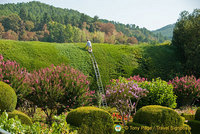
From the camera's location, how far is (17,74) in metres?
8.92

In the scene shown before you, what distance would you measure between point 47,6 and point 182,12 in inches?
4624

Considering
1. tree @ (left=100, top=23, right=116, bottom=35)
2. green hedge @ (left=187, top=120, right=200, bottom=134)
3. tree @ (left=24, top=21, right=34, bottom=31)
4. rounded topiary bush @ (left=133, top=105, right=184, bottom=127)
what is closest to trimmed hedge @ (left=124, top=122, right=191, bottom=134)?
rounded topiary bush @ (left=133, top=105, right=184, bottom=127)

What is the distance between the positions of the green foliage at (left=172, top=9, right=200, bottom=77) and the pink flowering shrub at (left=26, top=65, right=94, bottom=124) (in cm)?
1360

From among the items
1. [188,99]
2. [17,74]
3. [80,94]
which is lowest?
[188,99]

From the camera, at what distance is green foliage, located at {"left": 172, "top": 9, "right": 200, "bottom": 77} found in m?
20.1

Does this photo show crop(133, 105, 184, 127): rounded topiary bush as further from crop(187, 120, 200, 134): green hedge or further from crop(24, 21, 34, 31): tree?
crop(24, 21, 34, 31): tree

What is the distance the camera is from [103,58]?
2039 cm

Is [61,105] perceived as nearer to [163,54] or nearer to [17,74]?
[17,74]

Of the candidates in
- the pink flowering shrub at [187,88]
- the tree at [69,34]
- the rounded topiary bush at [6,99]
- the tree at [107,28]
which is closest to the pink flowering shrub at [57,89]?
the rounded topiary bush at [6,99]

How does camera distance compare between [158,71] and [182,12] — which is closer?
[158,71]

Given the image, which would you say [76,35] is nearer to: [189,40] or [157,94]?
[189,40]

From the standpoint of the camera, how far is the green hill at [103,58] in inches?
680

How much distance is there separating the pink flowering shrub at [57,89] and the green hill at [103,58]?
729cm

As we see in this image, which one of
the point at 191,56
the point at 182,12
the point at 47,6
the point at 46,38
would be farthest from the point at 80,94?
the point at 47,6
